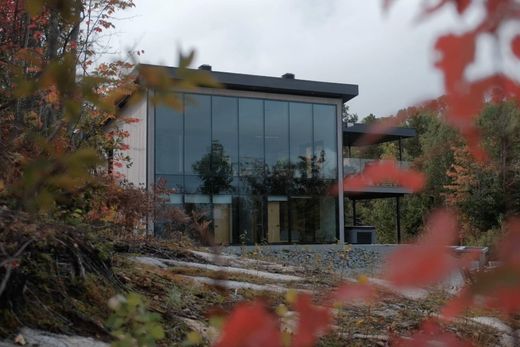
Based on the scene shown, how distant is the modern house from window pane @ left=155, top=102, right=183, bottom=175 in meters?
0.03

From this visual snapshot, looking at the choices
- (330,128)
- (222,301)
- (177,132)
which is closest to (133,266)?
(222,301)

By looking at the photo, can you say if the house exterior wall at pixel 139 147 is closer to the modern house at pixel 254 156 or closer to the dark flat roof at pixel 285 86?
the modern house at pixel 254 156

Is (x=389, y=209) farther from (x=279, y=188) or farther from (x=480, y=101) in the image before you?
(x=480, y=101)

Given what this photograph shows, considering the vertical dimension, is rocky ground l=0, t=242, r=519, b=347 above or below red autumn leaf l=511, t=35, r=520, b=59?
below

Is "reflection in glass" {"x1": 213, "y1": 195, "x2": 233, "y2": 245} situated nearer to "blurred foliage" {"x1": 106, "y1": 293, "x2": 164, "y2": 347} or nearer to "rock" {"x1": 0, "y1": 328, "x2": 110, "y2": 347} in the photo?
"rock" {"x1": 0, "y1": 328, "x2": 110, "y2": 347}

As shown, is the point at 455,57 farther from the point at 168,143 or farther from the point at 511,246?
the point at 168,143

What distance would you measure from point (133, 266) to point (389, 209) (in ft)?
92.7

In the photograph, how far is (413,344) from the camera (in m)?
1.10

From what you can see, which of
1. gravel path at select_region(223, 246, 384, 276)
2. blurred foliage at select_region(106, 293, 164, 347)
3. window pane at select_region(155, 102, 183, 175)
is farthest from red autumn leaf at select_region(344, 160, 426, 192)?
window pane at select_region(155, 102, 183, 175)

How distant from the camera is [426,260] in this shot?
0.80m

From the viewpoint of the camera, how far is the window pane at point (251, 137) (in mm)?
17922

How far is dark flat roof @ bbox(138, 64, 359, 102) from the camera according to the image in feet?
57.6

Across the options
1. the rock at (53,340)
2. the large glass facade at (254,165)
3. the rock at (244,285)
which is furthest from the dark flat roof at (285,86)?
the rock at (53,340)

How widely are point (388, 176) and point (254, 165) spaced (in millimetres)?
17085
